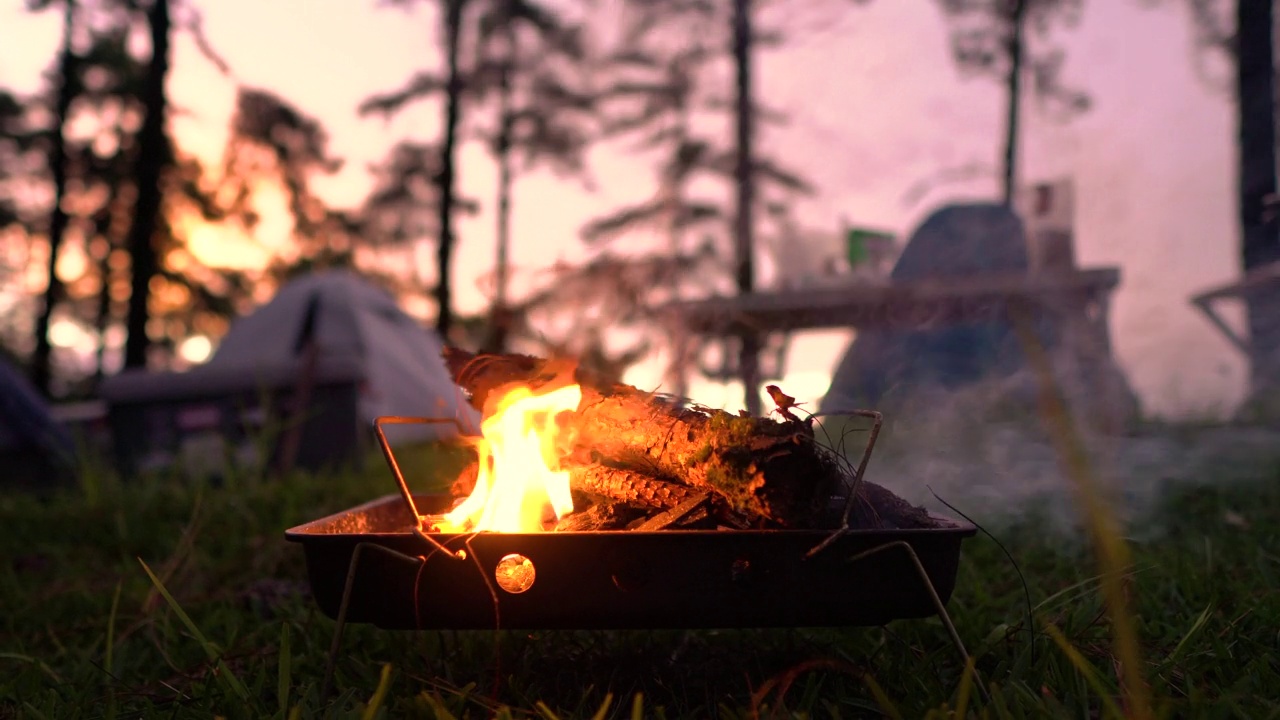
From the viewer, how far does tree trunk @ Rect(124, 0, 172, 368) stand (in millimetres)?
9578

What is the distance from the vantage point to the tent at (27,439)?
19.4ft

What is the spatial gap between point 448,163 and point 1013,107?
1039 cm

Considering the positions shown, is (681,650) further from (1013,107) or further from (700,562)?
(1013,107)

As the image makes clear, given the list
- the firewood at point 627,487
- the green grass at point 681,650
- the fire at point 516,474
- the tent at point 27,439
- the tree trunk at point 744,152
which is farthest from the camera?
the tree trunk at point 744,152

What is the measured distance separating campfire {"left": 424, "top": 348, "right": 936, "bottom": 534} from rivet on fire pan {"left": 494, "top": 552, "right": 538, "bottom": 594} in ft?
0.56

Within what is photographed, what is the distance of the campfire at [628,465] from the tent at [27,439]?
548 centimetres

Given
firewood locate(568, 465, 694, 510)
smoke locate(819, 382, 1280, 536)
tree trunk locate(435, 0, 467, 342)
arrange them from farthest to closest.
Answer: tree trunk locate(435, 0, 467, 342) → smoke locate(819, 382, 1280, 536) → firewood locate(568, 465, 694, 510)

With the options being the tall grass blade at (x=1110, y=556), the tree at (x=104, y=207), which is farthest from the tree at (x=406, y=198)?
the tall grass blade at (x=1110, y=556)

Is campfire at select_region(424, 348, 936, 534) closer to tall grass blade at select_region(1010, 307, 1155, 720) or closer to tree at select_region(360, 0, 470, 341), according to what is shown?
tall grass blade at select_region(1010, 307, 1155, 720)

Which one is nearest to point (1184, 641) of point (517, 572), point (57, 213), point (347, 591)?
point (517, 572)

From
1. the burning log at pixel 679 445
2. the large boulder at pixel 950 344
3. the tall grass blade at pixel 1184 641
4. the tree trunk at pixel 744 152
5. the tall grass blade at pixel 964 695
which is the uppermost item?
the tree trunk at pixel 744 152

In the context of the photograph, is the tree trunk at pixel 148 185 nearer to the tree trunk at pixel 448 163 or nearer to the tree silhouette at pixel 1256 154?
the tree trunk at pixel 448 163

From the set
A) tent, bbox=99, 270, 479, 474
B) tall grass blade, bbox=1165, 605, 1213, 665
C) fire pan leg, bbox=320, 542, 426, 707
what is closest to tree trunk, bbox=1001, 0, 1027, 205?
tent, bbox=99, 270, 479, 474

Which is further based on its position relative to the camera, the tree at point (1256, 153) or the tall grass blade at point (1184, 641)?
the tree at point (1256, 153)
